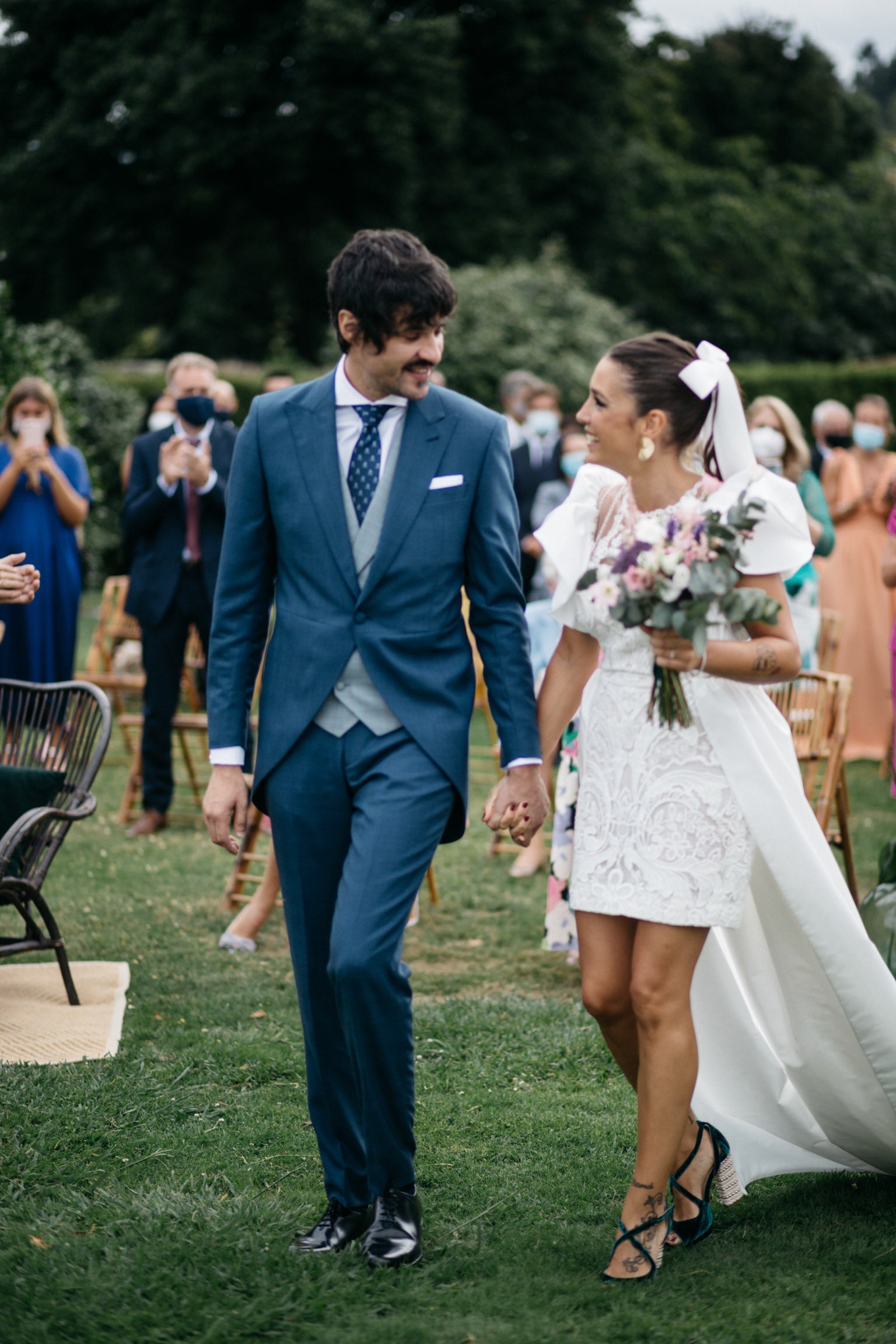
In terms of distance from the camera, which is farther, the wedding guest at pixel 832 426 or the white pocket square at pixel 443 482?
the wedding guest at pixel 832 426

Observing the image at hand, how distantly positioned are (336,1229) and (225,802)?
39.6 inches

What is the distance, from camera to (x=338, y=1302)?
3076mm

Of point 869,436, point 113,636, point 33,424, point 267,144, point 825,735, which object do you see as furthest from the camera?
point 267,144

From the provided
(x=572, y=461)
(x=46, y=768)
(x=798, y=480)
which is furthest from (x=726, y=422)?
(x=572, y=461)

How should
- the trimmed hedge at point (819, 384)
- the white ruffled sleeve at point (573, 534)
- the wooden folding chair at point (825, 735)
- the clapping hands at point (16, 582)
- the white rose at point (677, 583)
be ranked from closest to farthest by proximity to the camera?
1. the white rose at point (677, 583)
2. the white ruffled sleeve at point (573, 534)
3. the clapping hands at point (16, 582)
4. the wooden folding chair at point (825, 735)
5. the trimmed hedge at point (819, 384)

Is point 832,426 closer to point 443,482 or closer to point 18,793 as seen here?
point 18,793

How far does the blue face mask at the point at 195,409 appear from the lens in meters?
7.77

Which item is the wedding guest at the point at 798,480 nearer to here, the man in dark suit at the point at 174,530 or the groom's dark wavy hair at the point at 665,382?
the man in dark suit at the point at 174,530

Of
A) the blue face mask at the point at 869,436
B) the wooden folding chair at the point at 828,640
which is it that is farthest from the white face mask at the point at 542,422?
the wooden folding chair at the point at 828,640

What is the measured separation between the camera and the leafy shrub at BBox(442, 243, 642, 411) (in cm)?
1859

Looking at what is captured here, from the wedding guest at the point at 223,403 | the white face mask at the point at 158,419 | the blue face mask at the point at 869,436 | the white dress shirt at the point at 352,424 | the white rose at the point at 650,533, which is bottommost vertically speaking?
the white rose at the point at 650,533

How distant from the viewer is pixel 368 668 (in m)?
3.18

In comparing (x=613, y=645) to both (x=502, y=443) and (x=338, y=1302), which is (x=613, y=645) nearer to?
(x=502, y=443)

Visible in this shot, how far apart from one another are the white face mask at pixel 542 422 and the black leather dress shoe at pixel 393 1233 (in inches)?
345
